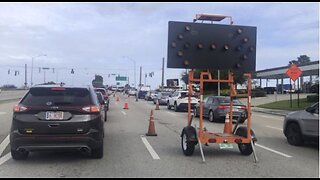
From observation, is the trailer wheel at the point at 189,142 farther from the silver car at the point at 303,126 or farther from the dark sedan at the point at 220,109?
the dark sedan at the point at 220,109

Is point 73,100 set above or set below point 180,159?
above

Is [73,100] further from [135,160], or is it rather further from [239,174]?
[239,174]

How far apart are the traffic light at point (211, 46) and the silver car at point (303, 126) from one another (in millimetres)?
2450

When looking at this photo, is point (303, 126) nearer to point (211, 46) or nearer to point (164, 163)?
point (211, 46)

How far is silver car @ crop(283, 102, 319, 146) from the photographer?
12.1m

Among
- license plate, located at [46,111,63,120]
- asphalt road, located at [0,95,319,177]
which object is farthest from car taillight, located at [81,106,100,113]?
asphalt road, located at [0,95,319,177]

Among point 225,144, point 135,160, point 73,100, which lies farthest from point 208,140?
point 73,100

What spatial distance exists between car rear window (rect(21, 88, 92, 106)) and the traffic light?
2.21 m

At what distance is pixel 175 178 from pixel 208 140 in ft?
8.36

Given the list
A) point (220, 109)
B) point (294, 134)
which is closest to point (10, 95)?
point (220, 109)

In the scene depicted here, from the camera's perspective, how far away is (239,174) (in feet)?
27.2

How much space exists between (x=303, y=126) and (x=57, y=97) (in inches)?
268

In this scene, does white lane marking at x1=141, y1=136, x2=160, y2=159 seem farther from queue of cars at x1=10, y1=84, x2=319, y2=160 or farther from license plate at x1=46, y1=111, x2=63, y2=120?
license plate at x1=46, y1=111, x2=63, y2=120

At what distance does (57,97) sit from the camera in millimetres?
9617
